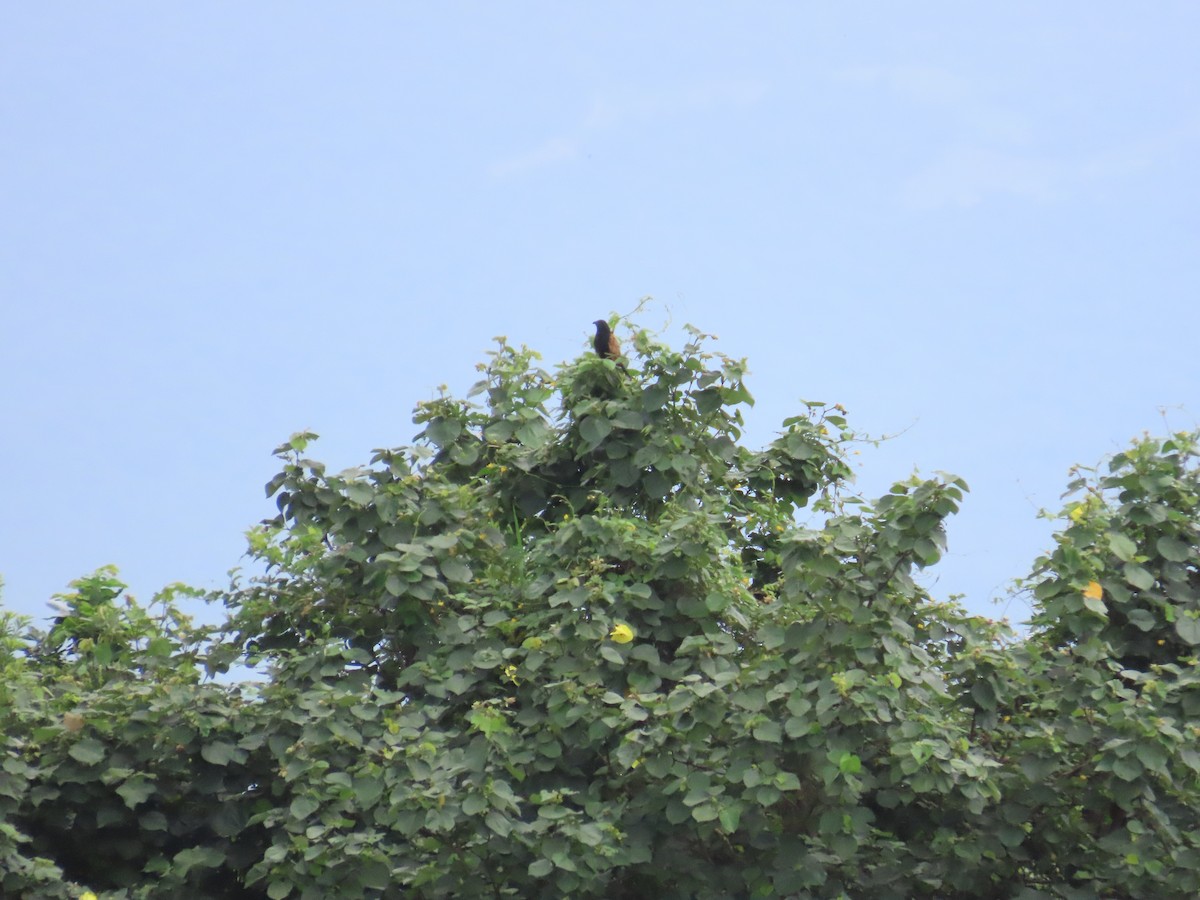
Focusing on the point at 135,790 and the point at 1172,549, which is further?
the point at 135,790

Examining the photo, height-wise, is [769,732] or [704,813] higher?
[769,732]

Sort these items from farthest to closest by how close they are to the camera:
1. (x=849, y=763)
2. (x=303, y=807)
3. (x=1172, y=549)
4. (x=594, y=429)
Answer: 1. (x=594, y=429)
2. (x=1172, y=549)
3. (x=303, y=807)
4. (x=849, y=763)

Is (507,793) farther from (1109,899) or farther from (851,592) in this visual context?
(1109,899)

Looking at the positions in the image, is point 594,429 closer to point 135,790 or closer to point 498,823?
point 498,823

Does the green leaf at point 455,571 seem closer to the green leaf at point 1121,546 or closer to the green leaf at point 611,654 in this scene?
the green leaf at point 611,654

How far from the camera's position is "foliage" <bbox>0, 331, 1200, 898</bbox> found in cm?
548

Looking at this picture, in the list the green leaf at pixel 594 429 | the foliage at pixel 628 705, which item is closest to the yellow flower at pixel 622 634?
the foliage at pixel 628 705

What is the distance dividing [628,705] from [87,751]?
2.59 metres

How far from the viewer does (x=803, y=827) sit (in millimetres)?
5750

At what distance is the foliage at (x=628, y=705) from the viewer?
548 cm

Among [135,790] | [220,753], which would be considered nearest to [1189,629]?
[220,753]

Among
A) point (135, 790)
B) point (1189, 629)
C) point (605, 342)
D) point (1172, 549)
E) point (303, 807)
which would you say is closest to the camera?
point (303, 807)

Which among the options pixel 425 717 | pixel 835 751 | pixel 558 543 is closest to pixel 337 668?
pixel 425 717

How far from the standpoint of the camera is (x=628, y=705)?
5598 millimetres
